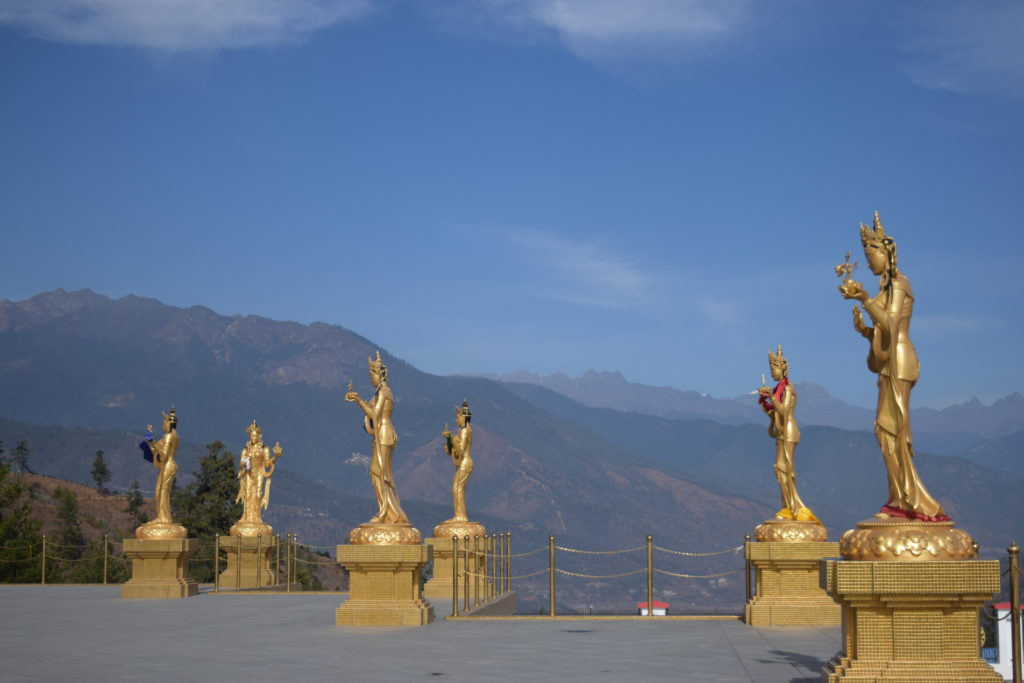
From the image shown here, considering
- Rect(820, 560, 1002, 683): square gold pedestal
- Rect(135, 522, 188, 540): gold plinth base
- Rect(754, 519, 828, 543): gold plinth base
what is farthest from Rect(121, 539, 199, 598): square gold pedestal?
Rect(820, 560, 1002, 683): square gold pedestal

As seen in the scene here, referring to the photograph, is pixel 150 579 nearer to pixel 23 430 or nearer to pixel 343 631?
pixel 343 631

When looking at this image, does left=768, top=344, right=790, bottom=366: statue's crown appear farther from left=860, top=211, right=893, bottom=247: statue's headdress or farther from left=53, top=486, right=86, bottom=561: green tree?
left=53, top=486, right=86, bottom=561: green tree

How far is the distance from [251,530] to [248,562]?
2.37 feet

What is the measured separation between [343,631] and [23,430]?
13545cm

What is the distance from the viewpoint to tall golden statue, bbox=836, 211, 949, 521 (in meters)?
8.73

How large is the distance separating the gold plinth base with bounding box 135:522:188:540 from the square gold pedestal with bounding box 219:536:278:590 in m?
3.20

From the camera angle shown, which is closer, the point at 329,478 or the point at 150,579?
the point at 150,579

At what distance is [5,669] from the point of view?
10516 mm

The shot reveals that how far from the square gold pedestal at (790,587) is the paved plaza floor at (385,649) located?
0.40m

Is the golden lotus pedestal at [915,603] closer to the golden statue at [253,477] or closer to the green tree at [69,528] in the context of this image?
the golden statue at [253,477]

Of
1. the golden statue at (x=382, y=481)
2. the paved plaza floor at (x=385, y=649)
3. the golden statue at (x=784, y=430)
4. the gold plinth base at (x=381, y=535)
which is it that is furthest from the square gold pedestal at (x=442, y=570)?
the golden statue at (x=784, y=430)

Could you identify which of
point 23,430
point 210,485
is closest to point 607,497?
point 23,430

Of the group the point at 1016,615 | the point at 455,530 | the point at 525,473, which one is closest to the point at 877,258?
the point at 1016,615

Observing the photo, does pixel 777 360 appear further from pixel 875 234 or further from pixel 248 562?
pixel 248 562
